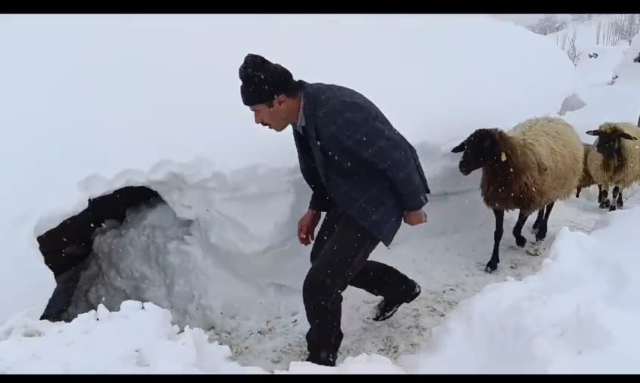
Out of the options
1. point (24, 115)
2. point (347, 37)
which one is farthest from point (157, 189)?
point (347, 37)

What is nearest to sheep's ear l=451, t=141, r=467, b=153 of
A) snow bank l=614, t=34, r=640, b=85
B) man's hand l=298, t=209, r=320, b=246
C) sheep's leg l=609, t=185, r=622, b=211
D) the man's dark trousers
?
man's hand l=298, t=209, r=320, b=246

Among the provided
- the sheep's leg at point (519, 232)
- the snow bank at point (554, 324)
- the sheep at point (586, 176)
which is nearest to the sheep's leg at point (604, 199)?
the sheep at point (586, 176)

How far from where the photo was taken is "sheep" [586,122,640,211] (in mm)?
5750

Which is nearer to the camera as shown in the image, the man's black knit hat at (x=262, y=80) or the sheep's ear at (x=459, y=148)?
the man's black knit hat at (x=262, y=80)

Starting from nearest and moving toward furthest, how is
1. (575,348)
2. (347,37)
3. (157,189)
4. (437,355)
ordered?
1. (575,348)
2. (437,355)
3. (157,189)
4. (347,37)

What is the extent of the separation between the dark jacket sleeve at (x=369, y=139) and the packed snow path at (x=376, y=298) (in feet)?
4.49

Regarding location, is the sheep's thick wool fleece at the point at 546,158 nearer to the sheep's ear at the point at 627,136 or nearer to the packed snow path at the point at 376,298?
the packed snow path at the point at 376,298

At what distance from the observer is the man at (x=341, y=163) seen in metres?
2.59

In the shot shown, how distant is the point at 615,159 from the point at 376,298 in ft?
10.8

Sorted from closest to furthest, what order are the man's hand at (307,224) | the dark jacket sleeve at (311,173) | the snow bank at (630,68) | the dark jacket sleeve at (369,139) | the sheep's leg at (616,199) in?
the dark jacket sleeve at (369,139) < the dark jacket sleeve at (311,173) < the man's hand at (307,224) < the sheep's leg at (616,199) < the snow bank at (630,68)

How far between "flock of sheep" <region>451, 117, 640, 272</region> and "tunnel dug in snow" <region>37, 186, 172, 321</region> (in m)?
2.56

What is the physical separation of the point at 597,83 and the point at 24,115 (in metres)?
19.4
